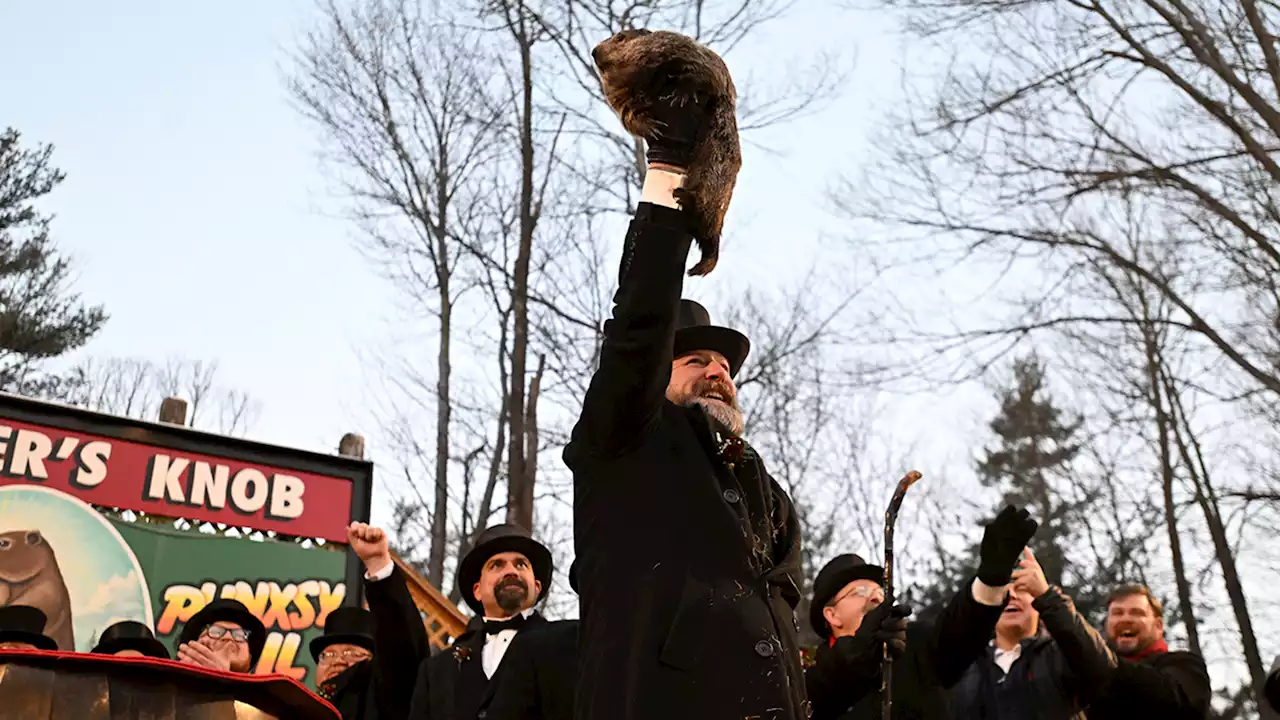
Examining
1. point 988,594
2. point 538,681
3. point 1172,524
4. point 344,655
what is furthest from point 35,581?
point 1172,524

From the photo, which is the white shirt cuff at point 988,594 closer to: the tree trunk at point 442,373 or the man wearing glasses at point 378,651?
the man wearing glasses at point 378,651

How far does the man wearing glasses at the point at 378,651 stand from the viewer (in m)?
5.61

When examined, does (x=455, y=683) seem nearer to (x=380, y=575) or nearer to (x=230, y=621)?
(x=380, y=575)

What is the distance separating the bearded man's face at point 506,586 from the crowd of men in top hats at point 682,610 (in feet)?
0.03

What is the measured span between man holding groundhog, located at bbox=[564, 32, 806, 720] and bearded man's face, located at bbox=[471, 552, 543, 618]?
2986 millimetres

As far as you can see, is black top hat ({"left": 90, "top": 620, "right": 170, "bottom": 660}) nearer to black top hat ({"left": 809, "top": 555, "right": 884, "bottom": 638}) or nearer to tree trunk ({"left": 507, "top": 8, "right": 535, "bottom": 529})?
black top hat ({"left": 809, "top": 555, "right": 884, "bottom": 638})

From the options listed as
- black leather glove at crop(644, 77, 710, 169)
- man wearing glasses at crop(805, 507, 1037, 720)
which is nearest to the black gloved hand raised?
man wearing glasses at crop(805, 507, 1037, 720)

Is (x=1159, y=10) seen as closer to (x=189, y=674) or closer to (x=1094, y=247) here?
(x=1094, y=247)

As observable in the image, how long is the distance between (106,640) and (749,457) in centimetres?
494

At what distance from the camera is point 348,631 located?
289 inches

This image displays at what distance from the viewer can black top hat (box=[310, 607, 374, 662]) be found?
23.7ft

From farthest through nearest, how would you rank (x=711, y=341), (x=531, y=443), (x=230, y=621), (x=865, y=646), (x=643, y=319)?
(x=531, y=443) → (x=230, y=621) → (x=865, y=646) → (x=711, y=341) → (x=643, y=319)

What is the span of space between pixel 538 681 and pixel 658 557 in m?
2.39

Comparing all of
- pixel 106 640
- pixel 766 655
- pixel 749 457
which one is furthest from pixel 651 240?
pixel 106 640
